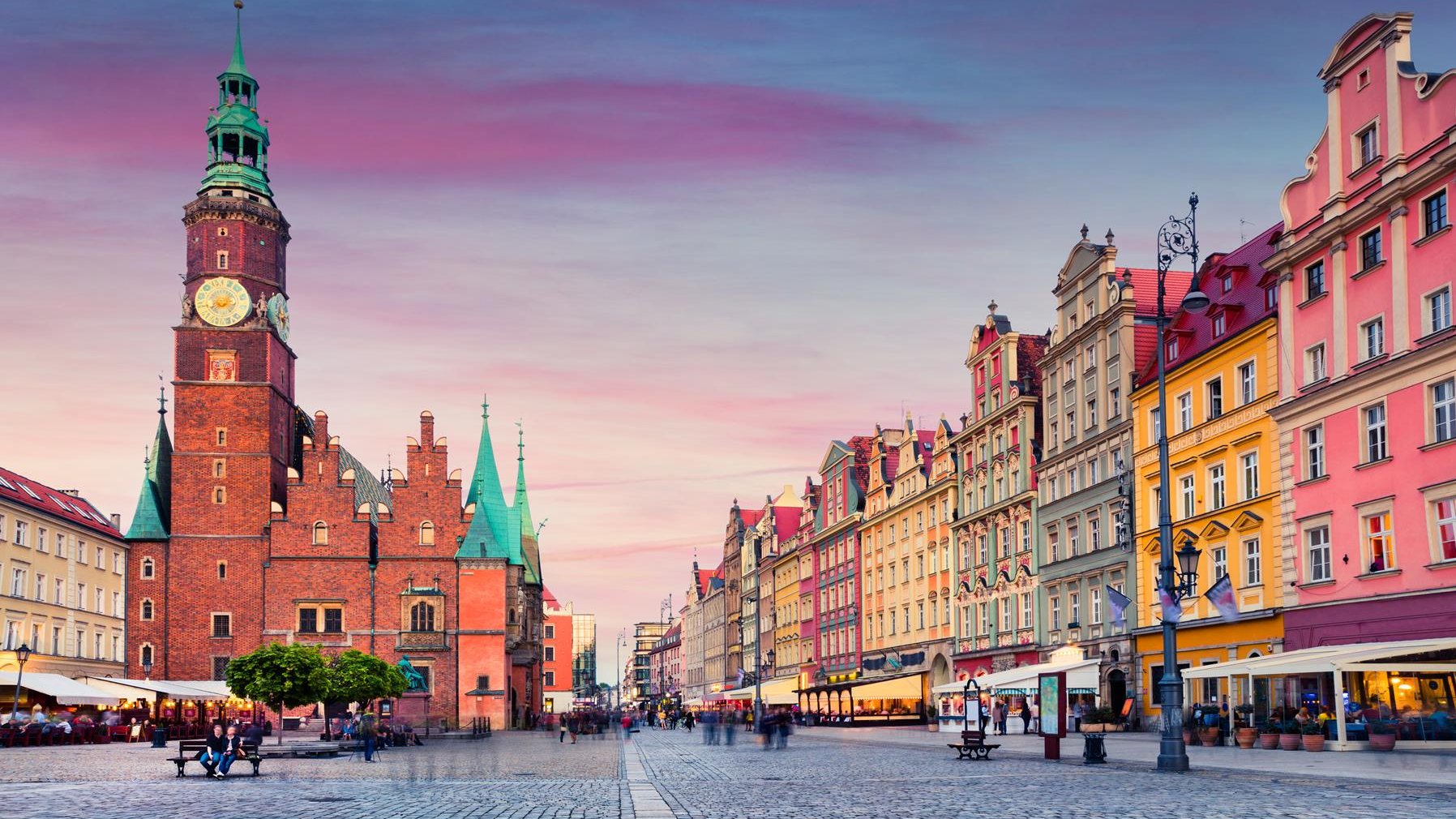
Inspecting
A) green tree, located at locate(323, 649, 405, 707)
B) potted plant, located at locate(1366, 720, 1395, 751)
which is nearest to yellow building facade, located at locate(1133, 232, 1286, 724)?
potted plant, located at locate(1366, 720, 1395, 751)

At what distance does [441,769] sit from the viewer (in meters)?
34.2

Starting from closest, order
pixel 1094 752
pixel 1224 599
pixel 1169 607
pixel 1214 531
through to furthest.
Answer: pixel 1169 607 → pixel 1094 752 → pixel 1224 599 → pixel 1214 531

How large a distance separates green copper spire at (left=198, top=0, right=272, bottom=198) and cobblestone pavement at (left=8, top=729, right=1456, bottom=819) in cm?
5708

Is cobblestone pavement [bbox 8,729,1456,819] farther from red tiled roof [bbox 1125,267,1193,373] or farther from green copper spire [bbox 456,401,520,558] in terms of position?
green copper spire [bbox 456,401,520,558]

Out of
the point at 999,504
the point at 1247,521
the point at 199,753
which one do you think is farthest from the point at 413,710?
the point at 199,753

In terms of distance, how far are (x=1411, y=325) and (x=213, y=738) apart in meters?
29.4

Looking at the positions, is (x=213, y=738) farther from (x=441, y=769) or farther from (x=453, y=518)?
(x=453, y=518)

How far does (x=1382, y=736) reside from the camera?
32.8 metres

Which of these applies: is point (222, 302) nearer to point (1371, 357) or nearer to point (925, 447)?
point (925, 447)

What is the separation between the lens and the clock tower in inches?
3413

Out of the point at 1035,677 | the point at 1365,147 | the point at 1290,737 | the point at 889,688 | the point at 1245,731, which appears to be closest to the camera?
the point at 1290,737

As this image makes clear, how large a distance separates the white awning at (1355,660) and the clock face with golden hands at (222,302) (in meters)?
66.2

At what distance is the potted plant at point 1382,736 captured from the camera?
32.6 metres

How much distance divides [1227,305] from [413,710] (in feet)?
178
